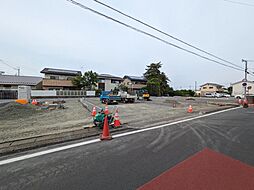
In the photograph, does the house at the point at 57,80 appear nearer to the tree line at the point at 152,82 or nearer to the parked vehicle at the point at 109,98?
the tree line at the point at 152,82

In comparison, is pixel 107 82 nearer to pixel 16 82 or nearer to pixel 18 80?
pixel 18 80

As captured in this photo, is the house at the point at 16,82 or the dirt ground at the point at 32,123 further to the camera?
the house at the point at 16,82

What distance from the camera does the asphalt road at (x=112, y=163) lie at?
283cm

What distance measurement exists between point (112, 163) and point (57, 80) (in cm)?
4033

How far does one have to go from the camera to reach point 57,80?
131 ft

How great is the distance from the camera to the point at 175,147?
15.2 ft

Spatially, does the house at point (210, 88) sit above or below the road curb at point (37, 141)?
above

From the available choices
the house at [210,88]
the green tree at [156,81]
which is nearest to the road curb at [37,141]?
the green tree at [156,81]

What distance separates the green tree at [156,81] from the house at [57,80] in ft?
78.4

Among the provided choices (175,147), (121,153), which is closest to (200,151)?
(175,147)

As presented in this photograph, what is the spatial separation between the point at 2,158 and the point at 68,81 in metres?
39.5

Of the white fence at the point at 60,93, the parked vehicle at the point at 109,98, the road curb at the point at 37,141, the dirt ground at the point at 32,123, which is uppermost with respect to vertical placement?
the white fence at the point at 60,93

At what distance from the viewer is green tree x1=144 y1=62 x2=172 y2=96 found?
170 feet

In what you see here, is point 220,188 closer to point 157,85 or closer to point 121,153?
point 121,153
